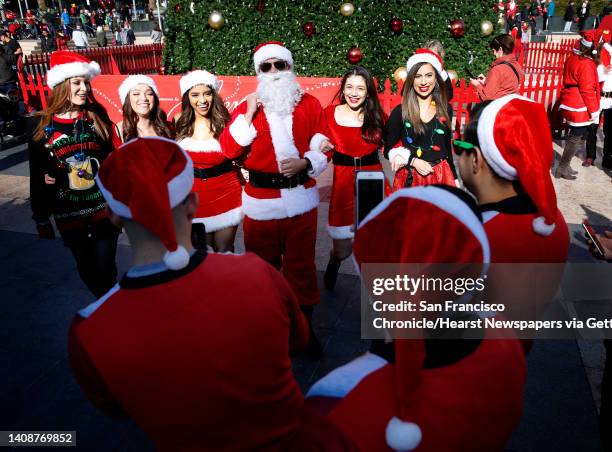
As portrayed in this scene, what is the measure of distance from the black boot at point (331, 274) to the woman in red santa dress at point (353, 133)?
39cm

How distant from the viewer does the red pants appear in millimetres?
3781

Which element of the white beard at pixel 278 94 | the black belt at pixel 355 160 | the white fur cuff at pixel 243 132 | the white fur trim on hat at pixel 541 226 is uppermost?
the white beard at pixel 278 94

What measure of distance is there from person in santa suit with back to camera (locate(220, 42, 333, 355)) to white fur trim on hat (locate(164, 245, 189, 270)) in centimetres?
216

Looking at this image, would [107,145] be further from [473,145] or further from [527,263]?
[527,263]

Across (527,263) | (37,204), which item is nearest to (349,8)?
(37,204)

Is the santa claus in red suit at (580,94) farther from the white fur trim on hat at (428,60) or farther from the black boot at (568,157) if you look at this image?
the white fur trim on hat at (428,60)

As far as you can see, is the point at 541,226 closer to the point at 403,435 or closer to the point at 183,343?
the point at 403,435

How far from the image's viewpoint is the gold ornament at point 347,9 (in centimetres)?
935

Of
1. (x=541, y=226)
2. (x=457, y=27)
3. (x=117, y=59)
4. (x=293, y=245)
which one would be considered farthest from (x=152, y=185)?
(x=117, y=59)

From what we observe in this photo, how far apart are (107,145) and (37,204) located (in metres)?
0.70

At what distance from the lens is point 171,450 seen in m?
1.59

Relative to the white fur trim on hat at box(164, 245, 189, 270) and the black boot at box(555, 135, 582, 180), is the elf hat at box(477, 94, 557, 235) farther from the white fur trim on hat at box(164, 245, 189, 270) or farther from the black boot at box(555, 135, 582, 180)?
the black boot at box(555, 135, 582, 180)

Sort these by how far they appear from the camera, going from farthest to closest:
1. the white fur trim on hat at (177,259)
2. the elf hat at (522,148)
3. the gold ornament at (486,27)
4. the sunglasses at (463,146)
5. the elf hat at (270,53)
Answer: the gold ornament at (486,27), the elf hat at (270,53), the sunglasses at (463,146), the elf hat at (522,148), the white fur trim on hat at (177,259)

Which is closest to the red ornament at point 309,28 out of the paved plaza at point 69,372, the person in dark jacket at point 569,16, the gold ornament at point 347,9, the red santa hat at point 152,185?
the gold ornament at point 347,9
